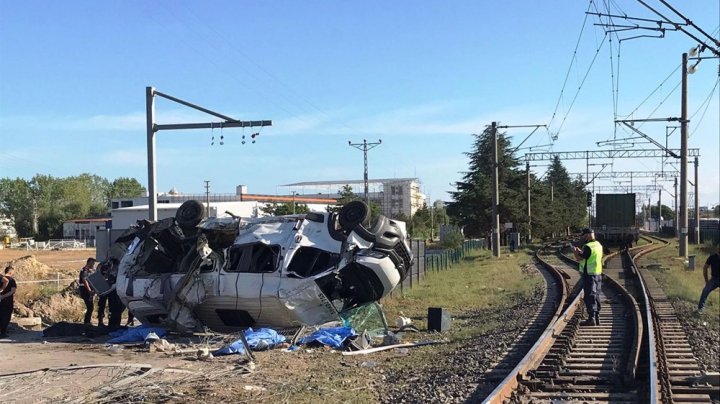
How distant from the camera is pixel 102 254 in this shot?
55.6ft

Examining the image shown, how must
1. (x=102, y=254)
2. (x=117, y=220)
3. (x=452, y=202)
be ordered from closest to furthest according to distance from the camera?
(x=102, y=254)
(x=452, y=202)
(x=117, y=220)

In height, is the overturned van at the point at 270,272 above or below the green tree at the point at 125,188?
below

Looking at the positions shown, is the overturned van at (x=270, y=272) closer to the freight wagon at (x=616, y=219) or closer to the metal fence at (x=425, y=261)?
the metal fence at (x=425, y=261)

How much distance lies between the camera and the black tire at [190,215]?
1441 centimetres

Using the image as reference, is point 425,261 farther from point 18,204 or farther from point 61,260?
point 18,204

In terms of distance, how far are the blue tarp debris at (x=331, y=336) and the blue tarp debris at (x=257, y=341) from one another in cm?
48

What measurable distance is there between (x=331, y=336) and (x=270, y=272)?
180 cm

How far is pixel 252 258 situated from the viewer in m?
13.4

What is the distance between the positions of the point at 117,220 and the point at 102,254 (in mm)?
82081

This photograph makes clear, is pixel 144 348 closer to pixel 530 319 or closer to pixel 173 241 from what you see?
pixel 173 241

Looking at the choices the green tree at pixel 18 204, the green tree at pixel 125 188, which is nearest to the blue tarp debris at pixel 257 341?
the green tree at pixel 18 204

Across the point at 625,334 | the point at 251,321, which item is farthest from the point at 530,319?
the point at 251,321

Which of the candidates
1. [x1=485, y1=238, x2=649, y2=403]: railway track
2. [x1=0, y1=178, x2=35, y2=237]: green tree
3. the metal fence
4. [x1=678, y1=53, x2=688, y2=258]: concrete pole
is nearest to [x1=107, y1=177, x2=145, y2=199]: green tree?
[x1=0, y1=178, x2=35, y2=237]: green tree

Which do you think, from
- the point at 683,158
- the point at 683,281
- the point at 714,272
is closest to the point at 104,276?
the point at 714,272
